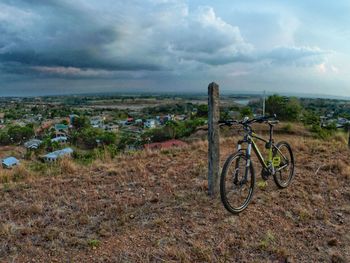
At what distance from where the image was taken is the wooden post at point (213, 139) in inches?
161

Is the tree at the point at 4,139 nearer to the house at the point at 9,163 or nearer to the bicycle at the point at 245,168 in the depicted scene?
the house at the point at 9,163

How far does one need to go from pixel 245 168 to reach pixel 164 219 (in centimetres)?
135

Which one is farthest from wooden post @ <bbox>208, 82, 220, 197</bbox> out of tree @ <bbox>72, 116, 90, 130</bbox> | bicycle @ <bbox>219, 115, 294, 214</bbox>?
tree @ <bbox>72, 116, 90, 130</bbox>

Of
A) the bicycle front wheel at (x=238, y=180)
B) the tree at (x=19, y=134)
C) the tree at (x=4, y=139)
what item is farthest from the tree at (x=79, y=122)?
the bicycle front wheel at (x=238, y=180)

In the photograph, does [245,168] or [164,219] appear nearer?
[164,219]

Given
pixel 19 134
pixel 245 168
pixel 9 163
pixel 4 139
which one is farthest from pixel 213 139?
pixel 19 134

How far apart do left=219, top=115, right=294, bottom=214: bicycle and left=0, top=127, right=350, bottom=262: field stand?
17cm

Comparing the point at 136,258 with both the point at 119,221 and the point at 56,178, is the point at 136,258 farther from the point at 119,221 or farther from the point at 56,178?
the point at 56,178

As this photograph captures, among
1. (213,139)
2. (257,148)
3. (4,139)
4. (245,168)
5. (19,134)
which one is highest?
(213,139)

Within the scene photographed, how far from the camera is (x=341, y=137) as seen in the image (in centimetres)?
1136

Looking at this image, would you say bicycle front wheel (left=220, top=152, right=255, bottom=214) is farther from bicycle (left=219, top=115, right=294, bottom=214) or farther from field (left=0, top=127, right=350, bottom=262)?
field (left=0, top=127, right=350, bottom=262)

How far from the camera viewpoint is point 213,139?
13.5 ft

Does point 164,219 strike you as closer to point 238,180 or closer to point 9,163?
point 238,180

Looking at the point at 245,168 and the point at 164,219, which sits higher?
the point at 245,168
